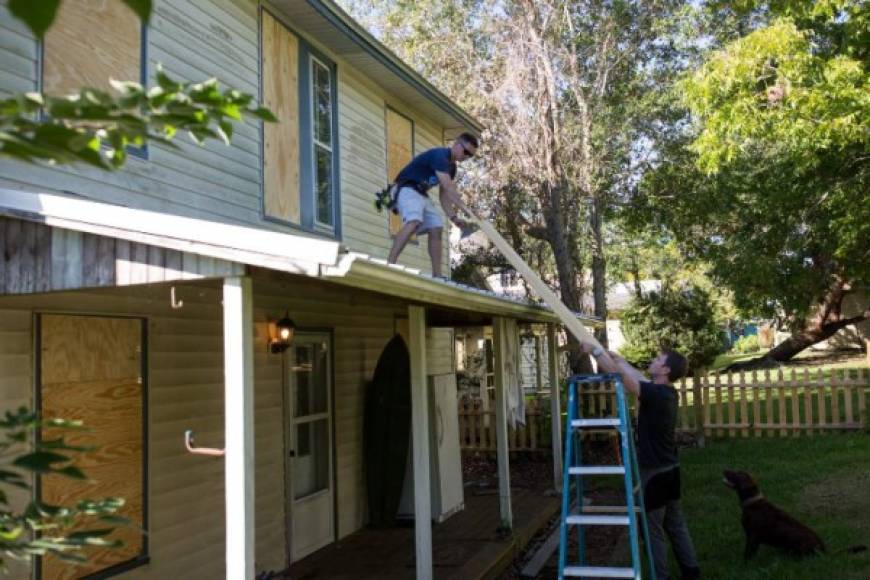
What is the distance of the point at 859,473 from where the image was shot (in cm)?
1077

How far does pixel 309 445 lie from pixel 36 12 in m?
8.06

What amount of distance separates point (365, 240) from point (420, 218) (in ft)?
7.66

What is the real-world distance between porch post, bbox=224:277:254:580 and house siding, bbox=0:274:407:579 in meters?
0.63

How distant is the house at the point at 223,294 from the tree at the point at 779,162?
5.17m

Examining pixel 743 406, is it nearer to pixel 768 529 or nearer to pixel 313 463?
pixel 768 529

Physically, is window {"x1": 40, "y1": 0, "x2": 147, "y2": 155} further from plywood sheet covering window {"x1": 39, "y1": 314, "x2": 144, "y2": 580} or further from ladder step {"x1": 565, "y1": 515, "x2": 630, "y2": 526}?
ladder step {"x1": 565, "y1": 515, "x2": 630, "y2": 526}

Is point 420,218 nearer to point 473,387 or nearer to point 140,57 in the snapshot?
point 140,57

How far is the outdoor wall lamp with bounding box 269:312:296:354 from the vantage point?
25.5ft

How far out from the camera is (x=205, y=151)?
6.89 meters

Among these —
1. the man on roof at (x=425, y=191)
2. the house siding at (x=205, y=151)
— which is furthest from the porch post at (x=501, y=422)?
the house siding at (x=205, y=151)

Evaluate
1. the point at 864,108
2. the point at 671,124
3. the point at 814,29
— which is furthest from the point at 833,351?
the point at 864,108

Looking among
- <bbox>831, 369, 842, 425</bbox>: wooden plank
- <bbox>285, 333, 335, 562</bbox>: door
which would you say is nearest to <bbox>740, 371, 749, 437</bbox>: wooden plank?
<bbox>831, 369, 842, 425</bbox>: wooden plank

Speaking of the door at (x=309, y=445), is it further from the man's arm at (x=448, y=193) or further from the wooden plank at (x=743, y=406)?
the wooden plank at (x=743, y=406)

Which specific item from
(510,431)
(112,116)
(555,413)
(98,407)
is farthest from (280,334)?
(510,431)
